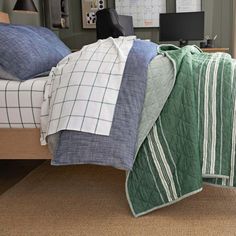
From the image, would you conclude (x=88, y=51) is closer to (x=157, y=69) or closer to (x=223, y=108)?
(x=157, y=69)

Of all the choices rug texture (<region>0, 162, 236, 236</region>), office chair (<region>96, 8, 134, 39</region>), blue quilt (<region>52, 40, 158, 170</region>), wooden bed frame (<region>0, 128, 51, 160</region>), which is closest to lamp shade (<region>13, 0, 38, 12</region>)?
office chair (<region>96, 8, 134, 39</region>)

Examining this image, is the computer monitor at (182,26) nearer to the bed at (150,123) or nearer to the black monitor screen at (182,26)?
the black monitor screen at (182,26)

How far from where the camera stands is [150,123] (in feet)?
4.38

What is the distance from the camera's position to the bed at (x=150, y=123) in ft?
4.26

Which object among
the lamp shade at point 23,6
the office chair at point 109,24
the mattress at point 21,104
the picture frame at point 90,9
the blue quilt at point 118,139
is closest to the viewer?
the blue quilt at point 118,139

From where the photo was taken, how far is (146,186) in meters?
1.35

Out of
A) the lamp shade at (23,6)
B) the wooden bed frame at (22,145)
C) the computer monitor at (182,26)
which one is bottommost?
the wooden bed frame at (22,145)

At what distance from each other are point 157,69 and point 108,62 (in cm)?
21

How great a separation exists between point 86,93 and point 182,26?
338cm

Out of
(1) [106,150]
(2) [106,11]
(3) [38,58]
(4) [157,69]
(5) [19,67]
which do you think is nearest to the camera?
(1) [106,150]

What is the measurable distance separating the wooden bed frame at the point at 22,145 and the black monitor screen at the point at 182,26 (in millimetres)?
3332

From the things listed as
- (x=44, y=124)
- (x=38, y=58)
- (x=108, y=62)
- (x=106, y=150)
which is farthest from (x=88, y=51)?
(x=106, y=150)

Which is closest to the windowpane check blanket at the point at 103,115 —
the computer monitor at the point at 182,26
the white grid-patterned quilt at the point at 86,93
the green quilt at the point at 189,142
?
the white grid-patterned quilt at the point at 86,93

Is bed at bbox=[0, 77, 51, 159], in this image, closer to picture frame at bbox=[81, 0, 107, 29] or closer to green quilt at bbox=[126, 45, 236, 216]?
green quilt at bbox=[126, 45, 236, 216]
